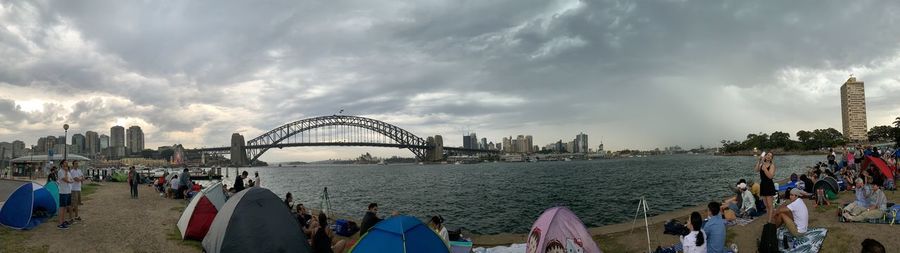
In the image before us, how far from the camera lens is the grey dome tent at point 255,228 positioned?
376 inches

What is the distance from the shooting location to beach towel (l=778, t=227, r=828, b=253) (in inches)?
384

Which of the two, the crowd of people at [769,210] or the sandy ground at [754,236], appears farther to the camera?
the sandy ground at [754,236]

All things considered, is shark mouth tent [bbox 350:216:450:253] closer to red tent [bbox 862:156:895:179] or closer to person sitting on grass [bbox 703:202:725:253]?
person sitting on grass [bbox 703:202:725:253]

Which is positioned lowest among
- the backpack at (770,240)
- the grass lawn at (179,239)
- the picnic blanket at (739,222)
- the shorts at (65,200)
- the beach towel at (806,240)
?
the grass lawn at (179,239)

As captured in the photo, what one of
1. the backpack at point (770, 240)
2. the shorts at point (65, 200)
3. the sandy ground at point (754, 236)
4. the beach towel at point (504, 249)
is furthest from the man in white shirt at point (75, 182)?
the backpack at point (770, 240)

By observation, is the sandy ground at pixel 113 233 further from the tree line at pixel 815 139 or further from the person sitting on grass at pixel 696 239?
the tree line at pixel 815 139

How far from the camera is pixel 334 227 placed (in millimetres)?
15945

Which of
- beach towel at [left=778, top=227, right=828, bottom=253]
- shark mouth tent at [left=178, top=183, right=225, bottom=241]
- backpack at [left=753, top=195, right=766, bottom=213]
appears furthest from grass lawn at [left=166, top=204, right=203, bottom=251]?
backpack at [left=753, top=195, right=766, bottom=213]

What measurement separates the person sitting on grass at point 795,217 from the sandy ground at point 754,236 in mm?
546

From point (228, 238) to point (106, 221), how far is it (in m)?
9.18

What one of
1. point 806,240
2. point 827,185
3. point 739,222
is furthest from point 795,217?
point 827,185

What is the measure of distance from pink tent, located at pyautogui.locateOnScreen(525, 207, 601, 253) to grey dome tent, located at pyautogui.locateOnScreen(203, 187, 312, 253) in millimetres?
5142

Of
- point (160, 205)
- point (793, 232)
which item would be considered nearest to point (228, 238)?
point (793, 232)

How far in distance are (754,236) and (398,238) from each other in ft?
31.8
